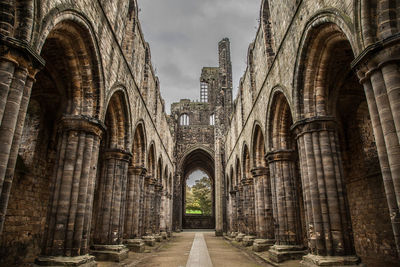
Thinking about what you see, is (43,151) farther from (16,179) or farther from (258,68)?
(258,68)

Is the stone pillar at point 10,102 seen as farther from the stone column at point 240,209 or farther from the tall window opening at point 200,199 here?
the tall window opening at point 200,199

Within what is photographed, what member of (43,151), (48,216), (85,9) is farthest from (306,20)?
(43,151)

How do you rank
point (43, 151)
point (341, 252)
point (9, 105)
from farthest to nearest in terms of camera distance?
point (43, 151) < point (341, 252) < point (9, 105)

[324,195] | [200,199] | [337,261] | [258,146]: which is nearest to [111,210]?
[324,195]

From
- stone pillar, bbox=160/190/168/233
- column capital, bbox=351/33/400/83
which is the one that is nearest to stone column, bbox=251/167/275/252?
column capital, bbox=351/33/400/83

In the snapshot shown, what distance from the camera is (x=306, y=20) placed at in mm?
6887

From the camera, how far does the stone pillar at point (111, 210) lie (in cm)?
876

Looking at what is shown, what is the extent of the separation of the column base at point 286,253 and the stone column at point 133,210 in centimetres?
568

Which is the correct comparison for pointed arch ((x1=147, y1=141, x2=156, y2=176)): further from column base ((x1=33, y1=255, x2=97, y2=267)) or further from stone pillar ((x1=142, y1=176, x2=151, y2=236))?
column base ((x1=33, y1=255, x2=97, y2=267))

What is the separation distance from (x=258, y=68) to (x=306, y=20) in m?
5.66

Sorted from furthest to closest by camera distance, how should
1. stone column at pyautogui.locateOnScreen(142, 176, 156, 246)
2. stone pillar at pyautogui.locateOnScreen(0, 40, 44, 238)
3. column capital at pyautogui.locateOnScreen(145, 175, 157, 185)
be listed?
1. column capital at pyautogui.locateOnScreen(145, 175, 157, 185)
2. stone column at pyautogui.locateOnScreen(142, 176, 156, 246)
3. stone pillar at pyautogui.locateOnScreen(0, 40, 44, 238)

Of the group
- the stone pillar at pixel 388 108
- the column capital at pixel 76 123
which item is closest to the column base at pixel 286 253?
the stone pillar at pixel 388 108

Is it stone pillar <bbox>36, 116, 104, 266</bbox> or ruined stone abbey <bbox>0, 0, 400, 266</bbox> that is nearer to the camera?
ruined stone abbey <bbox>0, 0, 400, 266</bbox>

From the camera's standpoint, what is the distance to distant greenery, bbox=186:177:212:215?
45750 mm
